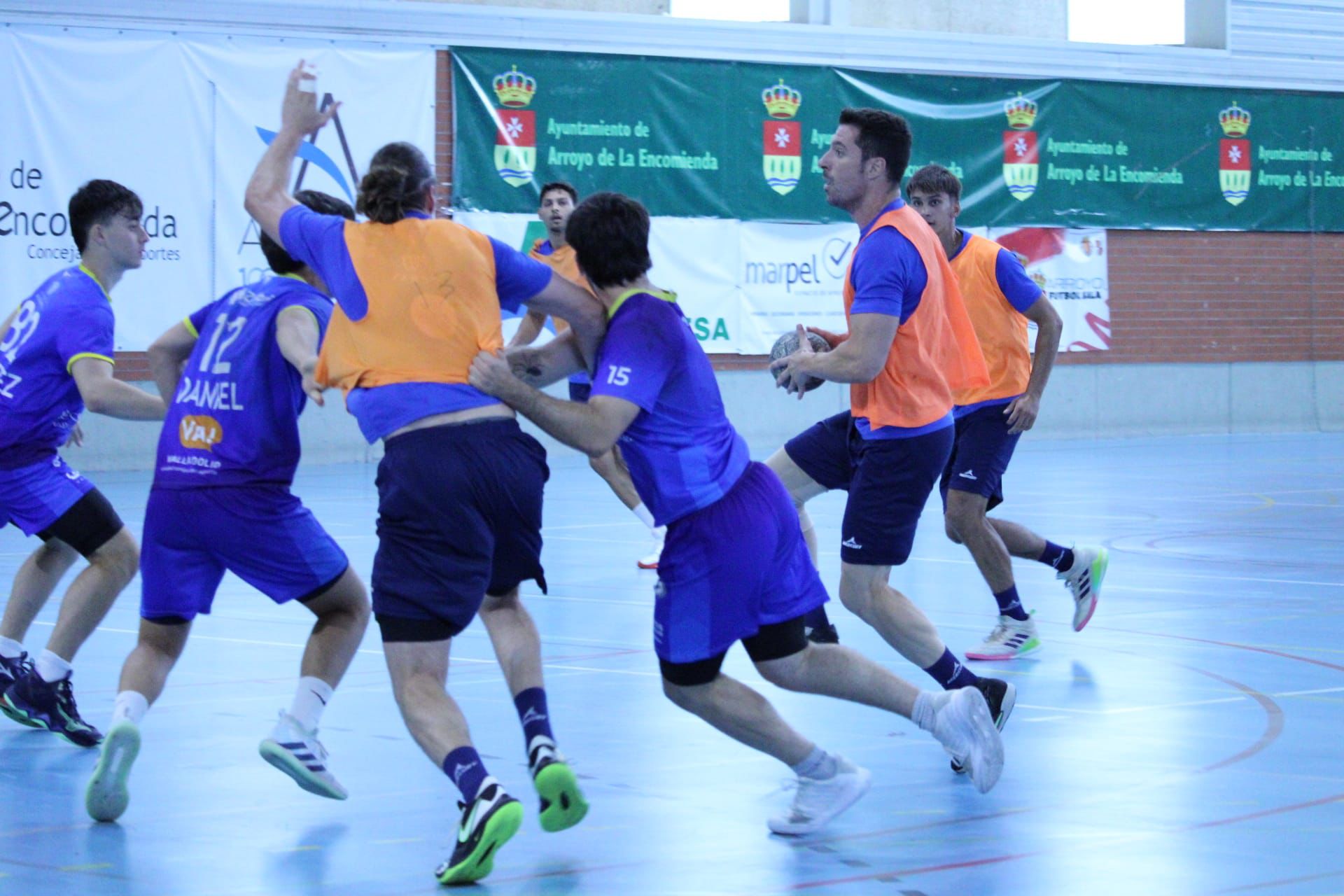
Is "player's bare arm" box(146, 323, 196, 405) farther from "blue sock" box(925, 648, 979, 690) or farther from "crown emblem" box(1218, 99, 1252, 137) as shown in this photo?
"crown emblem" box(1218, 99, 1252, 137)

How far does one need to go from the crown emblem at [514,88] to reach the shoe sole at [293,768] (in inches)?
583

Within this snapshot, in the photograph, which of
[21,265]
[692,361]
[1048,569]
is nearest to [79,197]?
[692,361]

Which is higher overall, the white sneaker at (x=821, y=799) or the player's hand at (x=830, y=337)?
the player's hand at (x=830, y=337)

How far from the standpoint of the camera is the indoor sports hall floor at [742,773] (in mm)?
4301

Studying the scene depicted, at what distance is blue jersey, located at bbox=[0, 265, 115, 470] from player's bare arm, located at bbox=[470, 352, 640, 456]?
1.94 metres

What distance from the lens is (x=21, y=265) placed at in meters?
16.4

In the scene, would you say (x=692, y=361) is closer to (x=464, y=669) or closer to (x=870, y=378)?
(x=870, y=378)

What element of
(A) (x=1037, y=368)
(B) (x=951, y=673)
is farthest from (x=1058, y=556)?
(B) (x=951, y=673)

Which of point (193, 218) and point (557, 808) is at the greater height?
point (193, 218)

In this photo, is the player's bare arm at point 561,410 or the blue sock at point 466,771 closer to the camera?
the blue sock at point 466,771

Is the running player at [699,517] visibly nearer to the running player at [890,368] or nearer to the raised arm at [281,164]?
the raised arm at [281,164]

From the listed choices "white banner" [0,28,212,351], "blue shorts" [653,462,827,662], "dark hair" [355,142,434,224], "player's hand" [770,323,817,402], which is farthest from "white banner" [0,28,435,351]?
"blue shorts" [653,462,827,662]

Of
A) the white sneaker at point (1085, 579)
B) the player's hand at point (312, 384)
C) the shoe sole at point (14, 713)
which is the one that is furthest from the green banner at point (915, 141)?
the player's hand at point (312, 384)

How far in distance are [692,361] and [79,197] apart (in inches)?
97.4
